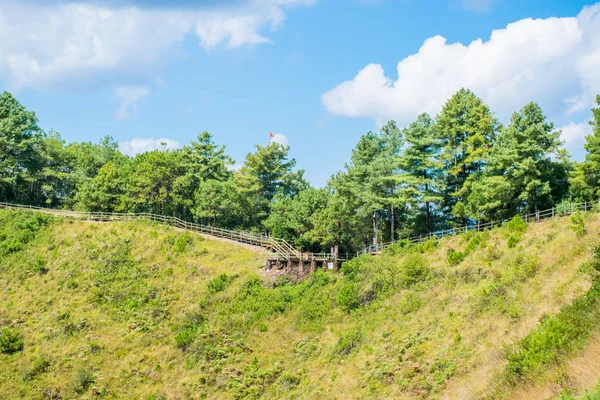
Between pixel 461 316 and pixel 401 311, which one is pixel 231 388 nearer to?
pixel 401 311

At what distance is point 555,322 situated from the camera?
19203 millimetres

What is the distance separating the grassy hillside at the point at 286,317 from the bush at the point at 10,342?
91 mm

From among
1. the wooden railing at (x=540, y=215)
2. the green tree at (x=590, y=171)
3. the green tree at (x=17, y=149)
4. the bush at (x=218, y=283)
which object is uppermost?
the green tree at (x=17, y=149)

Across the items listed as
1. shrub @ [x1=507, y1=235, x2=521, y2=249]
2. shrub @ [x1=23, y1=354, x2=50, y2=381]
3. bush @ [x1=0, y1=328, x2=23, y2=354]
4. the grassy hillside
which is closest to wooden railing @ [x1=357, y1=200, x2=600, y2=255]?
the grassy hillside

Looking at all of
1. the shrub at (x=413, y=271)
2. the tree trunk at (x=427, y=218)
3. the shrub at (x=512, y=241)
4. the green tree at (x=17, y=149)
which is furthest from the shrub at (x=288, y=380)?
the green tree at (x=17, y=149)

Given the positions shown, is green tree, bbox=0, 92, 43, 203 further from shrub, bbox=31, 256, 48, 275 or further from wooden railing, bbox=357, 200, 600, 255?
wooden railing, bbox=357, 200, 600, 255

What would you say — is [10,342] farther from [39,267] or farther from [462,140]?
[462,140]

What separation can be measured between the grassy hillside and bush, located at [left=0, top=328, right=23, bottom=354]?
0.09 metres

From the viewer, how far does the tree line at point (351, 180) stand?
1608 inches

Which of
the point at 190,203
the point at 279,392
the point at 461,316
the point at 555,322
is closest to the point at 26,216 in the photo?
the point at 190,203

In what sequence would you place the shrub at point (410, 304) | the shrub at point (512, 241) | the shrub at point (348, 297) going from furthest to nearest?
the shrub at point (348, 297)
the shrub at point (512, 241)
the shrub at point (410, 304)

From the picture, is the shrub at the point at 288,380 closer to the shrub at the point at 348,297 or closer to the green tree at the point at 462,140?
the shrub at the point at 348,297

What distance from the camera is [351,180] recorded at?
169 ft

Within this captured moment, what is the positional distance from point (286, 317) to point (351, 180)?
58.0 feet
